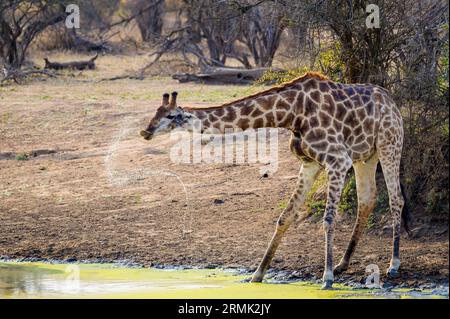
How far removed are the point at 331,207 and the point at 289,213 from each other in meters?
0.39

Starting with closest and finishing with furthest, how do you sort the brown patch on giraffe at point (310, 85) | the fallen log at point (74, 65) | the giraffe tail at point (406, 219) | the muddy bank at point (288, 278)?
the muddy bank at point (288, 278), the brown patch on giraffe at point (310, 85), the giraffe tail at point (406, 219), the fallen log at point (74, 65)

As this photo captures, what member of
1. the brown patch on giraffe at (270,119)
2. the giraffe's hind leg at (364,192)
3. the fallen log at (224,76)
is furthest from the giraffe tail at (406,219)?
the fallen log at (224,76)

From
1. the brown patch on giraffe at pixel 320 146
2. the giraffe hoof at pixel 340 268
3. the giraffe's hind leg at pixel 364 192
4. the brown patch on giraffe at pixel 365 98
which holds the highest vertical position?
the brown patch on giraffe at pixel 365 98

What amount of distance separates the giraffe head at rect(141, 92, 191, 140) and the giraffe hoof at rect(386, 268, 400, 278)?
85.6 inches

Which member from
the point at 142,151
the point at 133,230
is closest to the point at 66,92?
the point at 142,151

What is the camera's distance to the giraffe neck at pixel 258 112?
27.3 feet

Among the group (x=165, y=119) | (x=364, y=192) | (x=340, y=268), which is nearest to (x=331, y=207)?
(x=340, y=268)

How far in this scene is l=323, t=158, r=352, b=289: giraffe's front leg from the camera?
8.28 m

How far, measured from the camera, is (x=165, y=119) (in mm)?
7930

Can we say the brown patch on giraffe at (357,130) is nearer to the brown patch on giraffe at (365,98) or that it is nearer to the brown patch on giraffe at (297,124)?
the brown patch on giraffe at (365,98)

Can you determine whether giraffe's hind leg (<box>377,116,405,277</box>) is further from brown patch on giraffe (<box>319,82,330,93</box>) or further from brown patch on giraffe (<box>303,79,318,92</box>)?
brown patch on giraffe (<box>303,79,318,92</box>)

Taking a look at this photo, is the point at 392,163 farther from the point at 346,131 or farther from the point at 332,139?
the point at 332,139

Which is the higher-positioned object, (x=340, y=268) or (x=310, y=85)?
(x=310, y=85)
